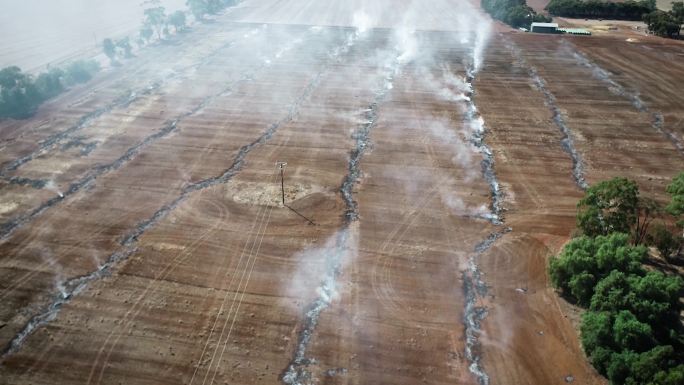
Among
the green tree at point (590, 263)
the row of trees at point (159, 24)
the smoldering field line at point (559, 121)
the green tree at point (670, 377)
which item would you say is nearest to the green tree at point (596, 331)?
the green tree at point (590, 263)

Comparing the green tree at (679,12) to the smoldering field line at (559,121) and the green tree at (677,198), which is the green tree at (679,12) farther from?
the green tree at (677,198)

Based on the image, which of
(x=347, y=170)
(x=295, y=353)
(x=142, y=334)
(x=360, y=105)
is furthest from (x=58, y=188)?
(x=360, y=105)

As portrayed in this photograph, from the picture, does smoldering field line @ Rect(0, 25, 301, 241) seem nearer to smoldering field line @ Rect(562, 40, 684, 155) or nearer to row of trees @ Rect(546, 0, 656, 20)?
smoldering field line @ Rect(562, 40, 684, 155)

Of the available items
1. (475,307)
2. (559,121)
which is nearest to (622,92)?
(559,121)

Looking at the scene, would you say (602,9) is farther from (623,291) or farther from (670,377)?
(670,377)

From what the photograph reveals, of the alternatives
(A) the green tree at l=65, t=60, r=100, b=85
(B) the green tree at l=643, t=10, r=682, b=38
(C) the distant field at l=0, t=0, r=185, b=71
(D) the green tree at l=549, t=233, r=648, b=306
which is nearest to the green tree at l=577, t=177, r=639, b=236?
(D) the green tree at l=549, t=233, r=648, b=306
